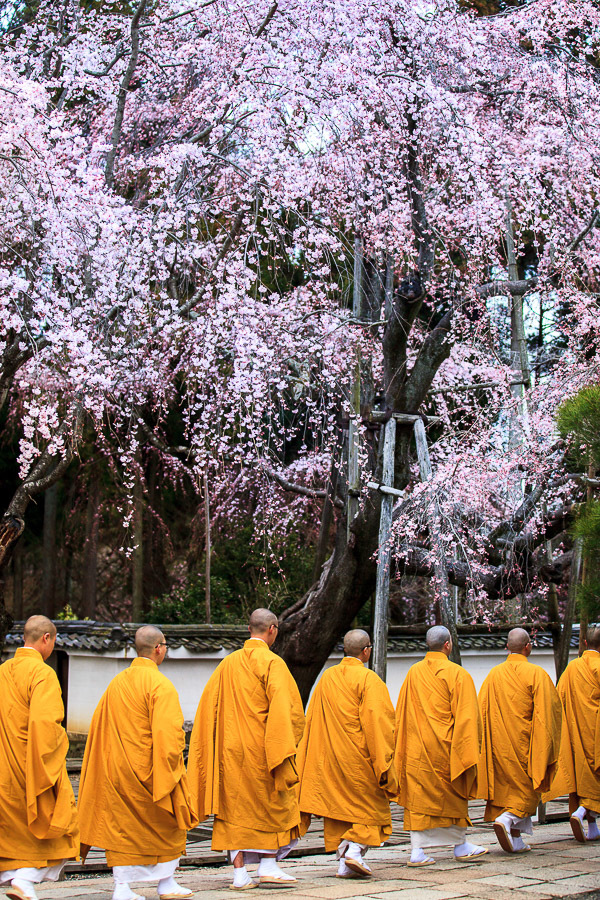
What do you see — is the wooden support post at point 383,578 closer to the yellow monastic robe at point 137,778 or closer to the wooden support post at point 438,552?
the wooden support post at point 438,552

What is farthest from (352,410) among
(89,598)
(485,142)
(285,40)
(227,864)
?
(89,598)

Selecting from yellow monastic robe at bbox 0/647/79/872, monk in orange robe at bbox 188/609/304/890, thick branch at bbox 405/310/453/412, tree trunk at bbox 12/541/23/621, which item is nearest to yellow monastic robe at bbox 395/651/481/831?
monk in orange robe at bbox 188/609/304/890

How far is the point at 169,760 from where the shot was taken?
493cm

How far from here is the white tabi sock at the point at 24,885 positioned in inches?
183

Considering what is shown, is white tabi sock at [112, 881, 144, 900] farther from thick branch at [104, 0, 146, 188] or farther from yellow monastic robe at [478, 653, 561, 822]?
thick branch at [104, 0, 146, 188]

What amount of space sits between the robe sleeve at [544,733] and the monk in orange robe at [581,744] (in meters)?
0.47

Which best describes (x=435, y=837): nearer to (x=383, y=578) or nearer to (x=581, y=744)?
(x=581, y=744)

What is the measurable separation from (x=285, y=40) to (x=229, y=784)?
22.5 ft

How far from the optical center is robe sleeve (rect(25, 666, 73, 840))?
4723 millimetres

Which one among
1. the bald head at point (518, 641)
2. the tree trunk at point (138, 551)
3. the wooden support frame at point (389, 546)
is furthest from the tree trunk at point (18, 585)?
the bald head at point (518, 641)

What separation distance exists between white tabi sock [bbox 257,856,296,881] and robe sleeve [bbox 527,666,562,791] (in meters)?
2.02

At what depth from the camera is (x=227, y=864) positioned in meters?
6.83

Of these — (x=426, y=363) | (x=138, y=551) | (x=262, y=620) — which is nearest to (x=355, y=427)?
(x=426, y=363)

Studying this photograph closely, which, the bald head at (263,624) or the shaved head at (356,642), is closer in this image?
the bald head at (263,624)
